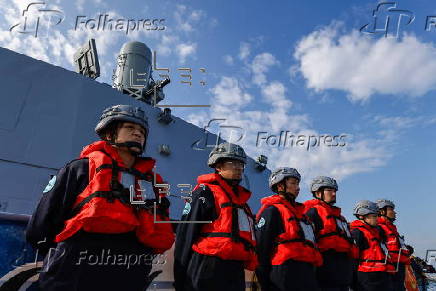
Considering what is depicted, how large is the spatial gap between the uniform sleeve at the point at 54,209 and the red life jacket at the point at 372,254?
198 inches

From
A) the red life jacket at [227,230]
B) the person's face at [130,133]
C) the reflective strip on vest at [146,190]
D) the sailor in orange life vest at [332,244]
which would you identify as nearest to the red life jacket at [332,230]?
the sailor in orange life vest at [332,244]

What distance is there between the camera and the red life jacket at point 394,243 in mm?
6496

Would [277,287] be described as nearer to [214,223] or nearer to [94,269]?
[214,223]

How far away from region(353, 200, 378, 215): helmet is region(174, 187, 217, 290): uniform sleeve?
13.2 ft

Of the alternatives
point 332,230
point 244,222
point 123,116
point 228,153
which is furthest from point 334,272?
point 123,116

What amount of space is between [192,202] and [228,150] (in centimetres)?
81

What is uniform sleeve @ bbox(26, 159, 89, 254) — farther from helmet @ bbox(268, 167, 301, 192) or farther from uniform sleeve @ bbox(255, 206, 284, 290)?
helmet @ bbox(268, 167, 301, 192)

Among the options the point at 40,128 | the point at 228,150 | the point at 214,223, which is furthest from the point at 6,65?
the point at 214,223

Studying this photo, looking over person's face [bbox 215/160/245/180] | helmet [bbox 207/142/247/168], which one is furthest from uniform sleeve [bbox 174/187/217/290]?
helmet [bbox 207/142/247/168]

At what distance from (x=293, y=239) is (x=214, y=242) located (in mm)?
1223

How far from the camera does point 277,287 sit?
3.54m

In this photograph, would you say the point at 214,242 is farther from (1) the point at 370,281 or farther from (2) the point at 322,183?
(1) the point at 370,281

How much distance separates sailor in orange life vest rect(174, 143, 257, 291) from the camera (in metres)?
2.89

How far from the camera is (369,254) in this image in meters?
5.57
